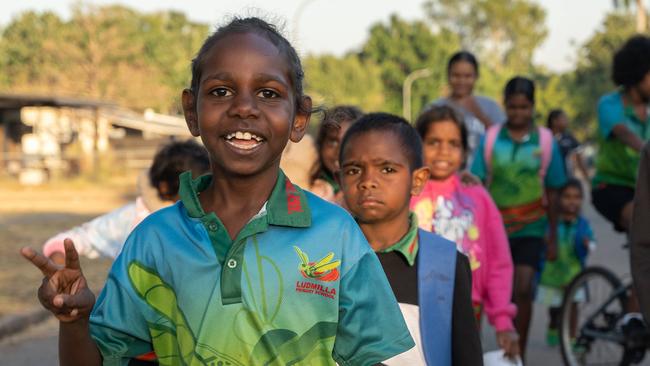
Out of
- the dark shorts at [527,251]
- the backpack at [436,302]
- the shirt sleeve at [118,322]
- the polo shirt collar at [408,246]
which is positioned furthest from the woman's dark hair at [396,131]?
the dark shorts at [527,251]

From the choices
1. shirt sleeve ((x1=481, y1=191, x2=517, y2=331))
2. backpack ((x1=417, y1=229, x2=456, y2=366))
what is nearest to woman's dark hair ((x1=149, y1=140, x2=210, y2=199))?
shirt sleeve ((x1=481, y1=191, x2=517, y2=331))

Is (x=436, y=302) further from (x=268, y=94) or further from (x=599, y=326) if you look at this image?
(x=599, y=326)

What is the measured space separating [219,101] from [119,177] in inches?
1507

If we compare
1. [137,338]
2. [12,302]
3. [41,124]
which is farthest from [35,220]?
[41,124]

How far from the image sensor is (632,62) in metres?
6.38

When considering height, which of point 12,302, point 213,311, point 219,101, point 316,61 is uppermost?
point 316,61

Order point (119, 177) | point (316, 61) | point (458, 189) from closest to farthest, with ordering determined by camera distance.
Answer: point (458, 189), point (119, 177), point (316, 61)

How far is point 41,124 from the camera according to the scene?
161 feet

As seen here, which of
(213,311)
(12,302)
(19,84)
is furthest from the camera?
(19,84)

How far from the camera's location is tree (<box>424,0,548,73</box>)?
95.2 metres

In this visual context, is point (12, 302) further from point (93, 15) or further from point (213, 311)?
point (93, 15)

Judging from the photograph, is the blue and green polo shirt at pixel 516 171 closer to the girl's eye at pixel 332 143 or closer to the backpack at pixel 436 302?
the girl's eye at pixel 332 143

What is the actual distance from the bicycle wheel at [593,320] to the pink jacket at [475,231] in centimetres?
207

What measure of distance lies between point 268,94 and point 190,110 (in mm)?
257
